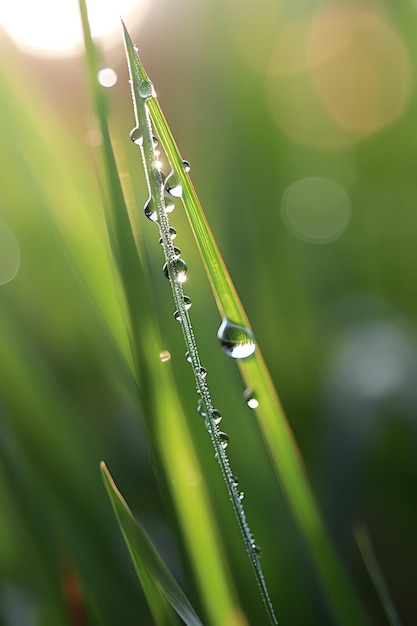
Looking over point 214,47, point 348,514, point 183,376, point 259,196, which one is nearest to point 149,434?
point 183,376

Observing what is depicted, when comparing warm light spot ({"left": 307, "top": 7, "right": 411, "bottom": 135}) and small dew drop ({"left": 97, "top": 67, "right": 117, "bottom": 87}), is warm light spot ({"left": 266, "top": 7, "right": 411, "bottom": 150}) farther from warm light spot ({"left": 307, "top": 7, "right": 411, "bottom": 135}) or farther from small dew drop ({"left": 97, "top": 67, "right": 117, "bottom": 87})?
small dew drop ({"left": 97, "top": 67, "right": 117, "bottom": 87})

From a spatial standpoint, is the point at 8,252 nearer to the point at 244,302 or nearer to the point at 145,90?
the point at 244,302

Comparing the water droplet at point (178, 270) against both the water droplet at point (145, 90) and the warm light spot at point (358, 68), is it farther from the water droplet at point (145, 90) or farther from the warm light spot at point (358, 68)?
the warm light spot at point (358, 68)

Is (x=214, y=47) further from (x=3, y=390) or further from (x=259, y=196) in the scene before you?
(x=3, y=390)

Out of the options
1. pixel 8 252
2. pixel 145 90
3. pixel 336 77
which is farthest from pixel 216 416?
pixel 336 77

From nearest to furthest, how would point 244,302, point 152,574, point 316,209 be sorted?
point 152,574
point 244,302
point 316,209

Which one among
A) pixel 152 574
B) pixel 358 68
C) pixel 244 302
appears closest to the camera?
pixel 152 574

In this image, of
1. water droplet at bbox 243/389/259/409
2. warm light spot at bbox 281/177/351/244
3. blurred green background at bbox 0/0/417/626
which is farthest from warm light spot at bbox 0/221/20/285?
water droplet at bbox 243/389/259/409
